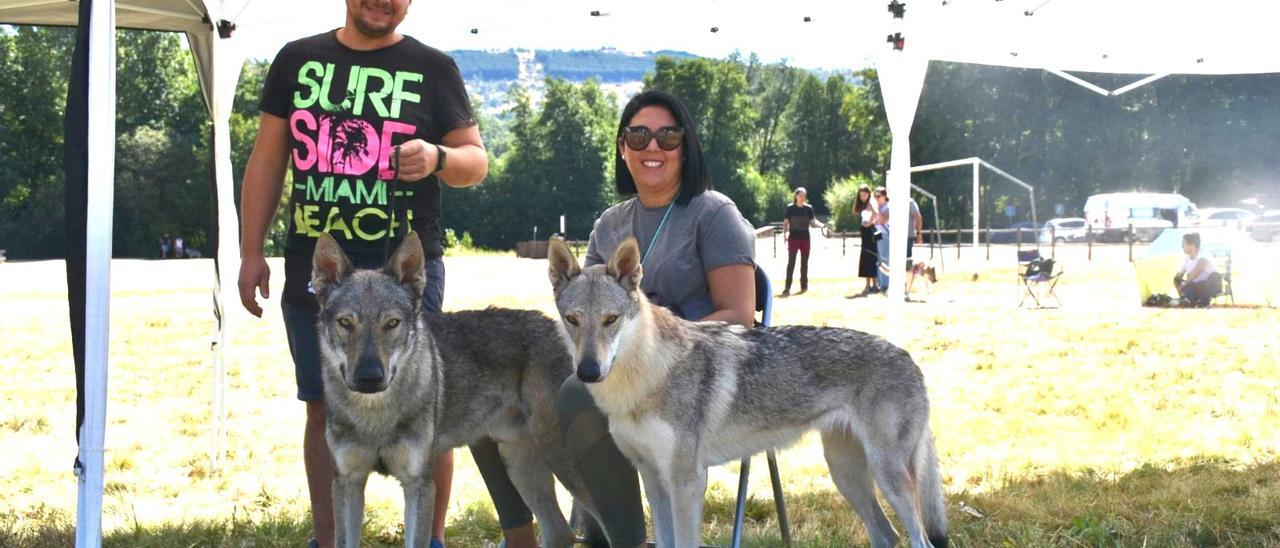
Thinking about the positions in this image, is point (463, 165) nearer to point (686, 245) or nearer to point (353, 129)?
point (353, 129)

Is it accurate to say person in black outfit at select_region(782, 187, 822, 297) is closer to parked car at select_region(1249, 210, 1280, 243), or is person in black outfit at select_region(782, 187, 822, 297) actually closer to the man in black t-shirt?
the man in black t-shirt

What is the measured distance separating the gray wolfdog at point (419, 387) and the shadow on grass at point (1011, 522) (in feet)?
3.86

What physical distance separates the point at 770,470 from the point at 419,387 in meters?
1.65

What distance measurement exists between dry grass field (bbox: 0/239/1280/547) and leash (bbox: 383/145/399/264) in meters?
0.93

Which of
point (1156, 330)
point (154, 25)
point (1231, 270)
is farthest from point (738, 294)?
point (1231, 270)

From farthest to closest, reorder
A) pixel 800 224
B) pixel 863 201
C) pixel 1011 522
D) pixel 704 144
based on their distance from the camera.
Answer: pixel 704 144 → pixel 800 224 → pixel 863 201 → pixel 1011 522

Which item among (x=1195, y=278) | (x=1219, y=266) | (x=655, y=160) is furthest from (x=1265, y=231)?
(x=655, y=160)

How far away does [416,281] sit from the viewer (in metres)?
3.75

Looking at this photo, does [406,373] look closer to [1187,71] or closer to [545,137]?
[1187,71]

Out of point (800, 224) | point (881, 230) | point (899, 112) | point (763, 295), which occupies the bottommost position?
point (763, 295)

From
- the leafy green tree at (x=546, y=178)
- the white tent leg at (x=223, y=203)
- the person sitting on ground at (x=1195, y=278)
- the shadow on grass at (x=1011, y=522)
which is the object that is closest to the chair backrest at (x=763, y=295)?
the shadow on grass at (x=1011, y=522)

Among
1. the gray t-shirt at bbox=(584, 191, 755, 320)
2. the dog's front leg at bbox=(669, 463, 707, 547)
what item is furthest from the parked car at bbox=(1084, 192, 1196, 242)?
the dog's front leg at bbox=(669, 463, 707, 547)

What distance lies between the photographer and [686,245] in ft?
14.1

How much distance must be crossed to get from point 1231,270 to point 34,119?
186 ft
